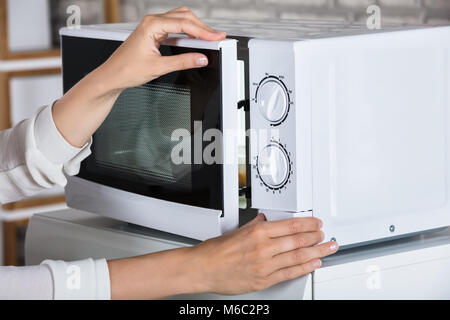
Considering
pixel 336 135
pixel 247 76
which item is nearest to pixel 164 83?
pixel 247 76

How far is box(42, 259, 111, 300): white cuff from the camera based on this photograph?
0.84 meters

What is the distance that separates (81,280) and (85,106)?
254 millimetres

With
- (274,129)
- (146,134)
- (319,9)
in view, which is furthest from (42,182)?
(319,9)

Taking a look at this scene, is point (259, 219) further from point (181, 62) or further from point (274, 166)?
point (181, 62)

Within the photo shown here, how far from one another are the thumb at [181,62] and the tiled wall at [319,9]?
1.82 feet

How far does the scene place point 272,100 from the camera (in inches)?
34.9

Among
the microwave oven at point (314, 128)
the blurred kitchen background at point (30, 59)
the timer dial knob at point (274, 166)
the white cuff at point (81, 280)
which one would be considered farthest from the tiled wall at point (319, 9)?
the white cuff at point (81, 280)

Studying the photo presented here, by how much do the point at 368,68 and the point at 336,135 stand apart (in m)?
0.09

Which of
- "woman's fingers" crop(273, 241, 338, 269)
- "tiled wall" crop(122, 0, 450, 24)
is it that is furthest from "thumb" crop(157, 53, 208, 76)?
"tiled wall" crop(122, 0, 450, 24)

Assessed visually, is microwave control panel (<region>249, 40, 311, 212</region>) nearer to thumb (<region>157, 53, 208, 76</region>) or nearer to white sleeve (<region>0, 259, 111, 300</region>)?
thumb (<region>157, 53, 208, 76</region>)

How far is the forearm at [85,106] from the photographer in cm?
96

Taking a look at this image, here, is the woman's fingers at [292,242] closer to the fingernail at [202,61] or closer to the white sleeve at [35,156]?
the fingernail at [202,61]

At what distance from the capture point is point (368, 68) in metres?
0.91
